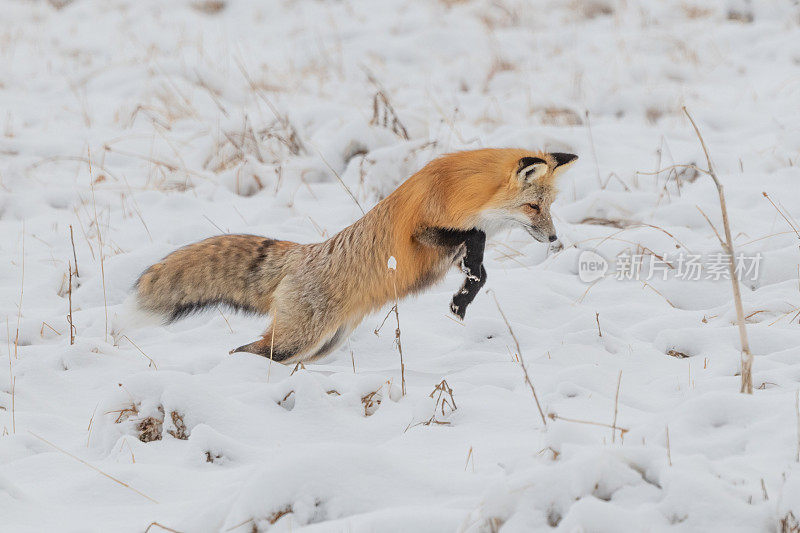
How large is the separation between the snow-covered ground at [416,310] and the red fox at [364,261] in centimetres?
31

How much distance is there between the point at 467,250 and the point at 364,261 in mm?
689

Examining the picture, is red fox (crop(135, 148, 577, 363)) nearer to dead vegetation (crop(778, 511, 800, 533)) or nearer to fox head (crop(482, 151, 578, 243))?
fox head (crop(482, 151, 578, 243))

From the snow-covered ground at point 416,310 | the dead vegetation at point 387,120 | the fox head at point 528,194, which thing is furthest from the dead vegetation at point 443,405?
the dead vegetation at point 387,120

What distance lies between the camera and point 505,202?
16.9 ft

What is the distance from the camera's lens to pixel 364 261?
16.7 ft

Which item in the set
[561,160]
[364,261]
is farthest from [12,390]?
[561,160]

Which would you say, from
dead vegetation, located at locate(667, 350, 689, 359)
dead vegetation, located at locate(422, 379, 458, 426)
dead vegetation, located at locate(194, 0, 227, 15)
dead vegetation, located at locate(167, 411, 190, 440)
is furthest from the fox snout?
dead vegetation, located at locate(194, 0, 227, 15)

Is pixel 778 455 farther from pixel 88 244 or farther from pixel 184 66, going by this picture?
pixel 184 66

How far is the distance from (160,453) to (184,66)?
900 centimetres

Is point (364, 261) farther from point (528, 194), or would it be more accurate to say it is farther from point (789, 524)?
point (789, 524)

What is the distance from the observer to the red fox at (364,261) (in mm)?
5000

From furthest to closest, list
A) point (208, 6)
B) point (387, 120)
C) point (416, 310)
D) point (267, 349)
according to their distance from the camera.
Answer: point (208, 6)
point (387, 120)
point (416, 310)
point (267, 349)

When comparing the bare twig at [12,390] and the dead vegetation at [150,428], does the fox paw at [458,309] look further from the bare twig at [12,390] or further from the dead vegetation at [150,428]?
the bare twig at [12,390]

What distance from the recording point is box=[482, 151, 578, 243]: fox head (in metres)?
5.06
